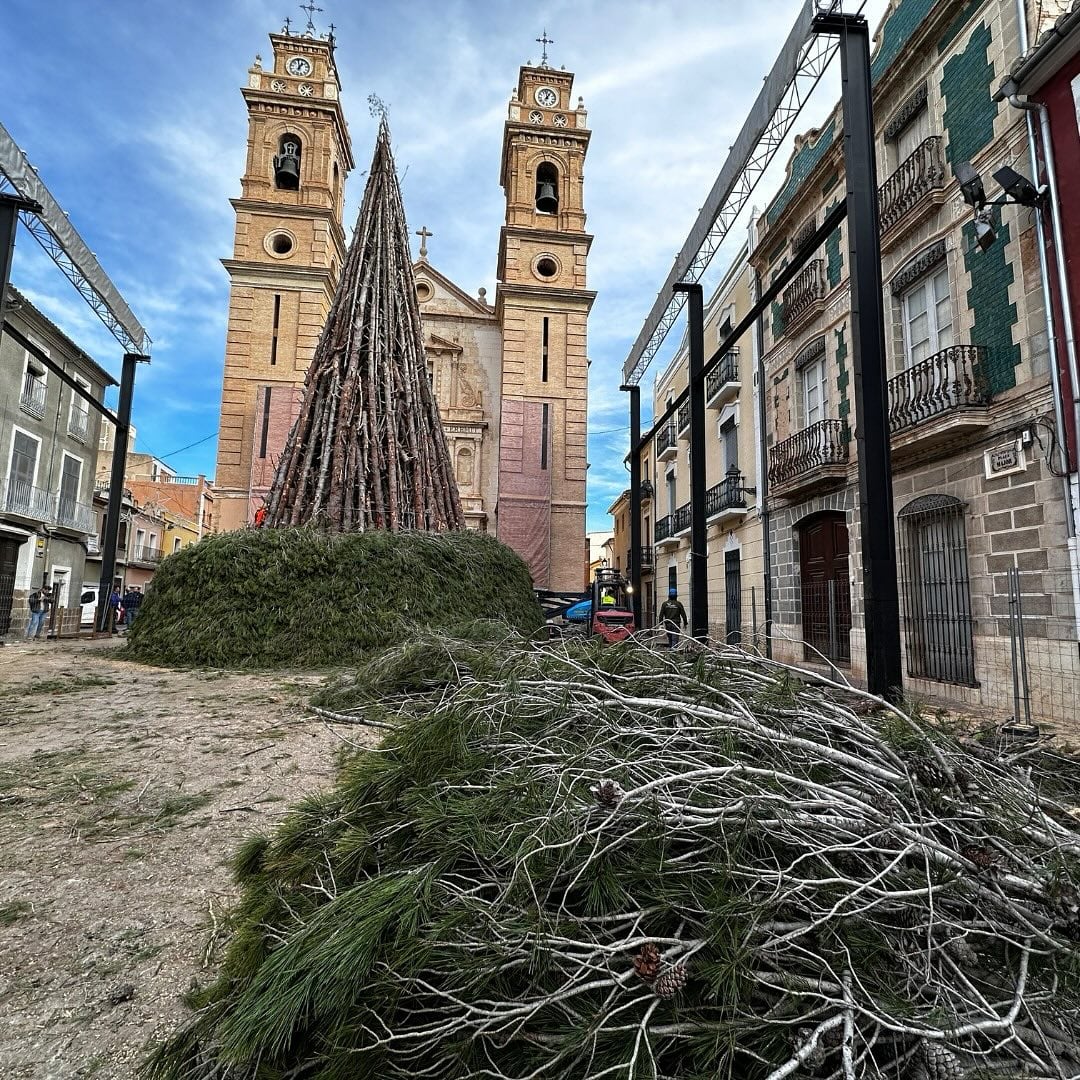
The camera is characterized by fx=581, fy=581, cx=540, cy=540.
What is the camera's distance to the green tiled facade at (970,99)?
269 inches

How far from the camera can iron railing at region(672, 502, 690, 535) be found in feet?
52.2

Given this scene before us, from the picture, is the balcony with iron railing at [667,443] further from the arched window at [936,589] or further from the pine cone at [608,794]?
the pine cone at [608,794]

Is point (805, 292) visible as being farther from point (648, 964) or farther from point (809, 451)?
point (648, 964)

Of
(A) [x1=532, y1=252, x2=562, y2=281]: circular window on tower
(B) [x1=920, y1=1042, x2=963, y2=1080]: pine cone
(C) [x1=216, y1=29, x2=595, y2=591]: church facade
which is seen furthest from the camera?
(A) [x1=532, y1=252, x2=562, y2=281]: circular window on tower

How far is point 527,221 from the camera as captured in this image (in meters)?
19.9

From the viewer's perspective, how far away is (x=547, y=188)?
20.2 metres

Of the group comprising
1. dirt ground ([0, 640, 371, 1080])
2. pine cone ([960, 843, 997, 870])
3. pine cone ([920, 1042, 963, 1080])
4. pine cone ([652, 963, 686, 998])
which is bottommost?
dirt ground ([0, 640, 371, 1080])

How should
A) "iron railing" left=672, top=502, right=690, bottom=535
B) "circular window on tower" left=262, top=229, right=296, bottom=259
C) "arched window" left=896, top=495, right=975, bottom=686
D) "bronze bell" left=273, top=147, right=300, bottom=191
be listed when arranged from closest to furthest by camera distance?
1. "arched window" left=896, top=495, right=975, bottom=686
2. "iron railing" left=672, top=502, right=690, bottom=535
3. "circular window on tower" left=262, top=229, right=296, bottom=259
4. "bronze bell" left=273, top=147, right=300, bottom=191

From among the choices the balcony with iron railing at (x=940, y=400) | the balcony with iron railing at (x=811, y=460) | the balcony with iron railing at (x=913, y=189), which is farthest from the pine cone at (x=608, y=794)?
the balcony with iron railing at (x=811, y=460)

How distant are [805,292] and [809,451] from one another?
9.80 ft

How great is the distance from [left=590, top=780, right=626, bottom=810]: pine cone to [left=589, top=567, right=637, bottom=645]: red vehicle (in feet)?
28.5

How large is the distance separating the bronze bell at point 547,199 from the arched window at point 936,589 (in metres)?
17.4

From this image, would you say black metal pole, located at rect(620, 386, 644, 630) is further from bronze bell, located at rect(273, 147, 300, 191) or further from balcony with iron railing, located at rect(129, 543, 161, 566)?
balcony with iron railing, located at rect(129, 543, 161, 566)

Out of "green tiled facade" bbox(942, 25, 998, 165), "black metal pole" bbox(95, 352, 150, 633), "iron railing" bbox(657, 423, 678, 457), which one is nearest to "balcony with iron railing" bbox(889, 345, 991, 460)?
"green tiled facade" bbox(942, 25, 998, 165)
